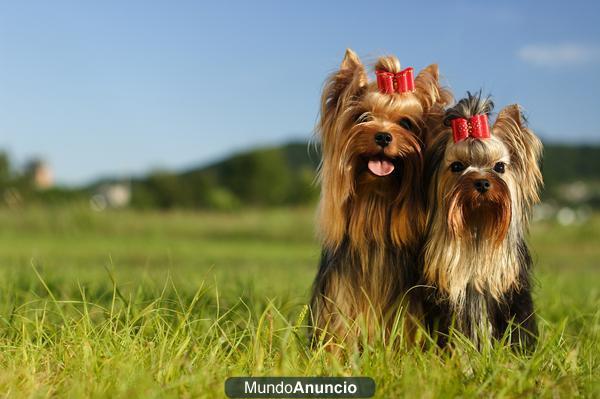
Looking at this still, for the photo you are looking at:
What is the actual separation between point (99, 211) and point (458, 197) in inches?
748

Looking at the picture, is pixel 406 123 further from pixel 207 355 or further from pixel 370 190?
pixel 207 355

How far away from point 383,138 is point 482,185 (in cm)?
62

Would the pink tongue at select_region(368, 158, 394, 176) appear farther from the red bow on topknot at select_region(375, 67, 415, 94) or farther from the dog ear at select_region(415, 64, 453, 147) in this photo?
the red bow on topknot at select_region(375, 67, 415, 94)

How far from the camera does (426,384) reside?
12.1 ft

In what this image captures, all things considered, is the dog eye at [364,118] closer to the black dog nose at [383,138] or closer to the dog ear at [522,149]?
the black dog nose at [383,138]

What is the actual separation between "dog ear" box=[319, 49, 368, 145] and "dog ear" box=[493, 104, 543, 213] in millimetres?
871

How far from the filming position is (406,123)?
4.52 meters

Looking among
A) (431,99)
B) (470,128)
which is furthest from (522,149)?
(431,99)

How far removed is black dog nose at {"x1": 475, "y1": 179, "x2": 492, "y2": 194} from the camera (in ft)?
13.5

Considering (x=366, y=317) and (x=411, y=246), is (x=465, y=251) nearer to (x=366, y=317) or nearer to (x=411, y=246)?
(x=411, y=246)

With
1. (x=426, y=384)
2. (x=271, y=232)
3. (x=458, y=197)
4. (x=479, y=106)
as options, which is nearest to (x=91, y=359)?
(x=426, y=384)

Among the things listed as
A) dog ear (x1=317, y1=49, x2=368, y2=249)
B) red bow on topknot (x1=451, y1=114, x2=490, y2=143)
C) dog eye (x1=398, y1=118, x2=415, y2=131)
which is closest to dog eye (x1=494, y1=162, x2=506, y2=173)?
red bow on topknot (x1=451, y1=114, x2=490, y2=143)

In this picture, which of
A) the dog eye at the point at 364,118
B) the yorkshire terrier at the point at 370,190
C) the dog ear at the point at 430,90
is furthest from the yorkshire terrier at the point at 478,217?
the dog eye at the point at 364,118

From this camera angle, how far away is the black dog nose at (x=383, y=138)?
14.1 feet
